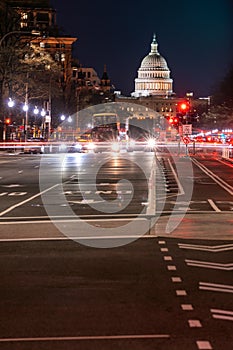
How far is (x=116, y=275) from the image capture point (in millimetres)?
10922

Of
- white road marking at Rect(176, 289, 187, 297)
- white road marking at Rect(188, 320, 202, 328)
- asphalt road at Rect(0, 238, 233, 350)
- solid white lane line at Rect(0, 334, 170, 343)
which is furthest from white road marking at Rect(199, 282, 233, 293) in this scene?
solid white lane line at Rect(0, 334, 170, 343)

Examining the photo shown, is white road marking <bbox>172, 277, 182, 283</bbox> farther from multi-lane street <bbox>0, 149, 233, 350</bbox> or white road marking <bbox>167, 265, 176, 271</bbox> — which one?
white road marking <bbox>167, 265, 176, 271</bbox>

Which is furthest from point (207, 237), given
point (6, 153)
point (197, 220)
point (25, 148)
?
point (25, 148)

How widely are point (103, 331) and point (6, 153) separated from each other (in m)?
61.2

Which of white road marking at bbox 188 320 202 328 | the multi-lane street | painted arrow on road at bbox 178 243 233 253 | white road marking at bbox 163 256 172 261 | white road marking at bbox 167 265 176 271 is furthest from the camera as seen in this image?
painted arrow on road at bbox 178 243 233 253

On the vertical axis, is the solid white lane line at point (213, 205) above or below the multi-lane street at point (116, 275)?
above

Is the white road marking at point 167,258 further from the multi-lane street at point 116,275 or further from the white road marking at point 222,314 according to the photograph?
the white road marking at point 222,314

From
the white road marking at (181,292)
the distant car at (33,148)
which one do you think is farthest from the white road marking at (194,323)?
the distant car at (33,148)

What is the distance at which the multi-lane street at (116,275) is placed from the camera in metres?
7.78

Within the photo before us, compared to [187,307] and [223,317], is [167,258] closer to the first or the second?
[187,307]

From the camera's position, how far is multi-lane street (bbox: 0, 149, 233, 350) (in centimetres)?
778

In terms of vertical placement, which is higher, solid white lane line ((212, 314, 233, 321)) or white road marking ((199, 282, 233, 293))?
white road marking ((199, 282, 233, 293))

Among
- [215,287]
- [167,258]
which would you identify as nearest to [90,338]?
[215,287]

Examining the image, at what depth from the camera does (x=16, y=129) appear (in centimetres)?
9662
